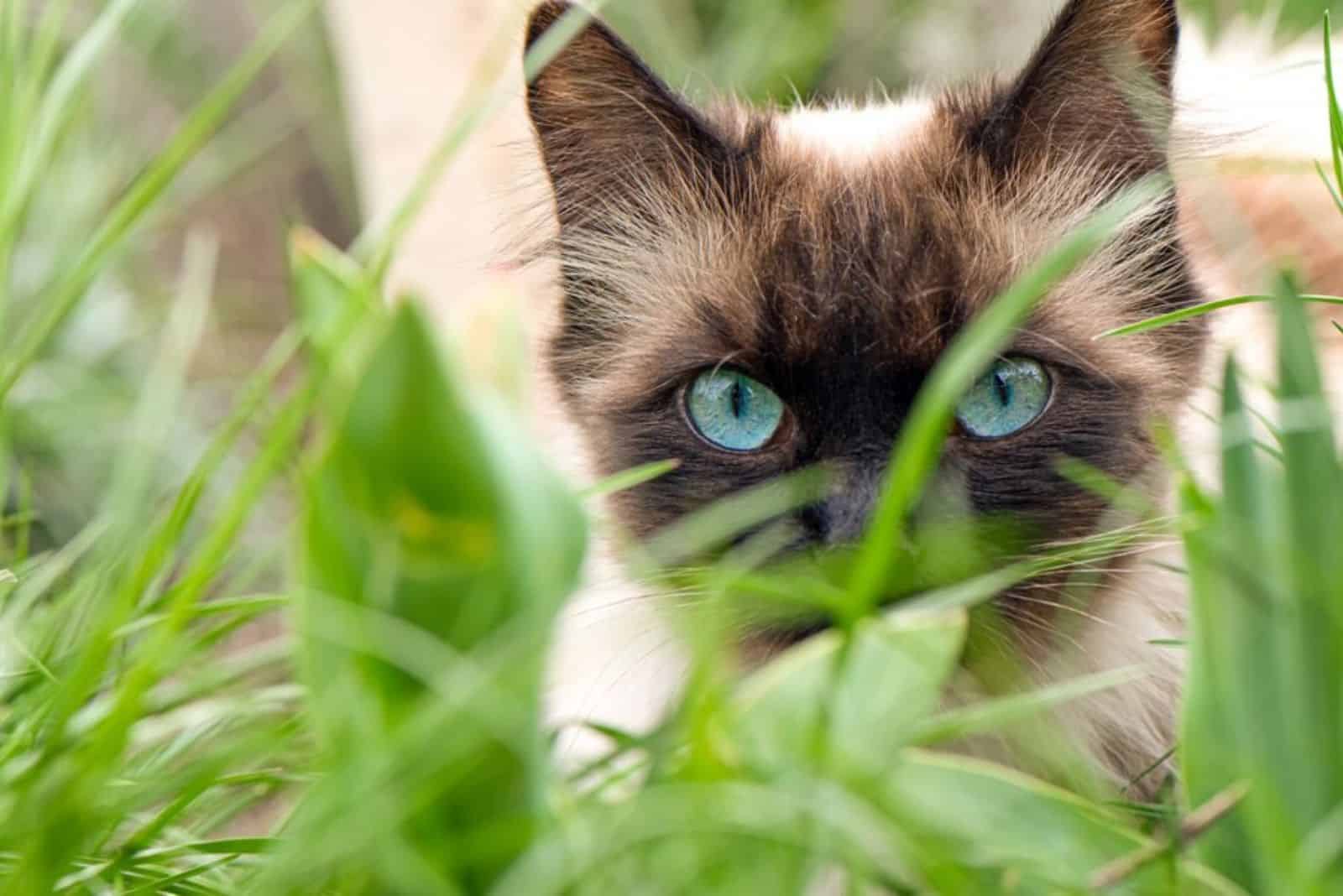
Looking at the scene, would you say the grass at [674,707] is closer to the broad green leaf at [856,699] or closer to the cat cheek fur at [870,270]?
the broad green leaf at [856,699]

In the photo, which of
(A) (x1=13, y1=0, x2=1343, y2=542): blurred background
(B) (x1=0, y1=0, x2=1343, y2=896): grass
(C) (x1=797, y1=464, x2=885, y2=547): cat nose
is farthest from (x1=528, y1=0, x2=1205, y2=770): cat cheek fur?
(B) (x1=0, y1=0, x2=1343, y2=896): grass

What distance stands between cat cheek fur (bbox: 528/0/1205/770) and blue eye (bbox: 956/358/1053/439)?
0.02 m

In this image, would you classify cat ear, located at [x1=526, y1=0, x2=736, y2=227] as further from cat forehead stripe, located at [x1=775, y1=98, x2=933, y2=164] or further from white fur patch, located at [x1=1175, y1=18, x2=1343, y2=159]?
white fur patch, located at [x1=1175, y1=18, x2=1343, y2=159]

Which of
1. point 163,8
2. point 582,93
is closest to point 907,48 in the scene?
point 163,8

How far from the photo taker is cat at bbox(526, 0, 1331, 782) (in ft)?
3.84

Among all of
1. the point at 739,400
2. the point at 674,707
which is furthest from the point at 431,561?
the point at 739,400

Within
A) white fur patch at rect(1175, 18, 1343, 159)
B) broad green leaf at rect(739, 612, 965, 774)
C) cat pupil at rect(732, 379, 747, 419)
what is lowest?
broad green leaf at rect(739, 612, 965, 774)

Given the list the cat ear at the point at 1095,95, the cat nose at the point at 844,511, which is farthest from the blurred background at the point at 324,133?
the cat nose at the point at 844,511

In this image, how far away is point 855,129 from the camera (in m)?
1.49

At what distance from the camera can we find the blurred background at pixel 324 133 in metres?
2.24

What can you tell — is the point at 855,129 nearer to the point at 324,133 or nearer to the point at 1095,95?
the point at 1095,95

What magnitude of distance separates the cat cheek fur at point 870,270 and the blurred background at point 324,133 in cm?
12

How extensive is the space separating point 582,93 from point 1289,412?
33.4 inches

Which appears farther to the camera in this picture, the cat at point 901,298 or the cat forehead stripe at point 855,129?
the cat forehead stripe at point 855,129
